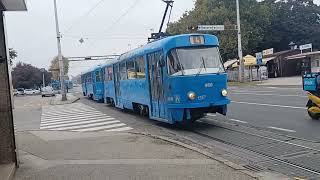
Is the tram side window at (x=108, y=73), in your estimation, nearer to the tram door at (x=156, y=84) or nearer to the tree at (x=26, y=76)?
the tram door at (x=156, y=84)

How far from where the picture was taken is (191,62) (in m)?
15.2

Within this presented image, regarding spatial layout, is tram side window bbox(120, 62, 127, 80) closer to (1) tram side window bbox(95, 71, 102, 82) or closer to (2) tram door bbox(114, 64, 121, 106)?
(2) tram door bbox(114, 64, 121, 106)

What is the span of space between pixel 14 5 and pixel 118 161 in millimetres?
4033

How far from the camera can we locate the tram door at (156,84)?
52.1 ft

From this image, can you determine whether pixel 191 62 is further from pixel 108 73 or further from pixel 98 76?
pixel 98 76

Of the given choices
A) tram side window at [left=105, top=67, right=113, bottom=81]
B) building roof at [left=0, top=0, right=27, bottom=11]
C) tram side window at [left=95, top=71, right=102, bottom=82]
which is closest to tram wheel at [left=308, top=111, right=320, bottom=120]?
building roof at [left=0, top=0, right=27, bottom=11]

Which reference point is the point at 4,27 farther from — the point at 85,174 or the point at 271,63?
the point at 271,63

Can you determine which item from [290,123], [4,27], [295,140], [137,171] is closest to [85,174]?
[137,171]

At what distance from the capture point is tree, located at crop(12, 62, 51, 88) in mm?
122750

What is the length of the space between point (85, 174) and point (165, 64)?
726 cm

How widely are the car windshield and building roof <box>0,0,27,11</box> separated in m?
5.50

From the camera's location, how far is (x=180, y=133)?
14820 millimetres

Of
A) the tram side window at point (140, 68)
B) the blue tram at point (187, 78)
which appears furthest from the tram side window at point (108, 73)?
the blue tram at point (187, 78)

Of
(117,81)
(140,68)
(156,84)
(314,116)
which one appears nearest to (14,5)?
(156,84)
